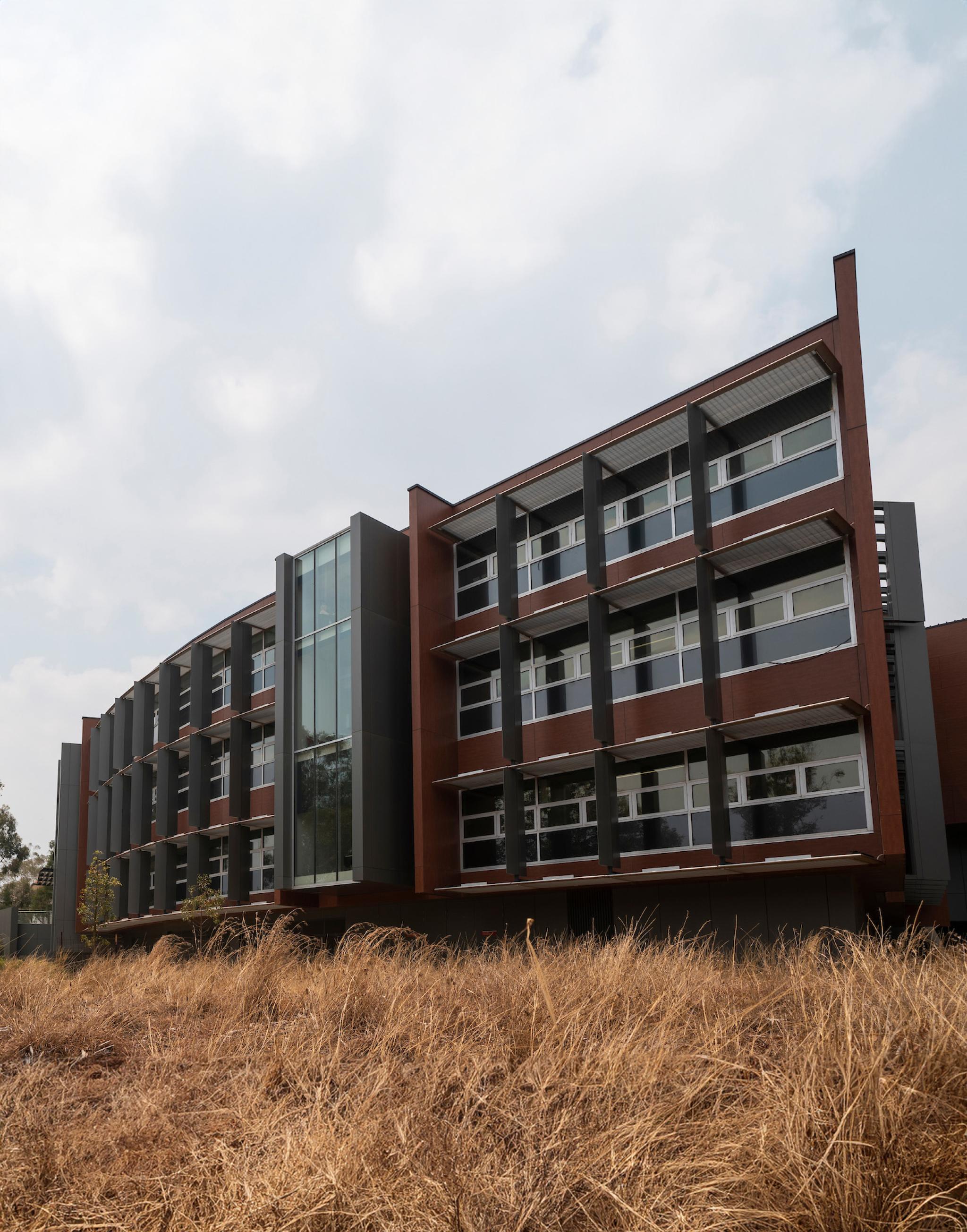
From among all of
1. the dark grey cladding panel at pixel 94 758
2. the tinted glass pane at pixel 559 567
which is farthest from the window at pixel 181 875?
the tinted glass pane at pixel 559 567

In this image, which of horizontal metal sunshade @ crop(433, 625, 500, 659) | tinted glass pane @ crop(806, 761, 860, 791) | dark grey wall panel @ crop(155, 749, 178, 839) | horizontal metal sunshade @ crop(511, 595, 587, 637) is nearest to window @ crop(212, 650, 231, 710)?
dark grey wall panel @ crop(155, 749, 178, 839)

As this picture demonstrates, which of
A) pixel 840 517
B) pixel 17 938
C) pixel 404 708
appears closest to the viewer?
pixel 840 517

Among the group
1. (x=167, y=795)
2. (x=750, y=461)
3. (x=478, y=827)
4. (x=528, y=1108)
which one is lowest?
(x=528, y=1108)

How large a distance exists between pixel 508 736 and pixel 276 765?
7.82m

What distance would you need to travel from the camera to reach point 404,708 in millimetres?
26750

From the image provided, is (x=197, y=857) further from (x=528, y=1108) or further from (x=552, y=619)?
(x=528, y=1108)

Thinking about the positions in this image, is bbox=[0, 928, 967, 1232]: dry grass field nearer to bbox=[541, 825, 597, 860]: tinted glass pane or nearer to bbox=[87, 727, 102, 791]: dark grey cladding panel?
bbox=[541, 825, 597, 860]: tinted glass pane

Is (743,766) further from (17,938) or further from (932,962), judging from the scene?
→ (17,938)

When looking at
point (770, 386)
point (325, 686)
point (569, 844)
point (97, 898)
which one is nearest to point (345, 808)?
point (325, 686)

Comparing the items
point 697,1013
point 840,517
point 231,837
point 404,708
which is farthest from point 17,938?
point 697,1013

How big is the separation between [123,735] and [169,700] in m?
6.19

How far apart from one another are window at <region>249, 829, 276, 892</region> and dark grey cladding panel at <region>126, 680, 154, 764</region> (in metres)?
10.6

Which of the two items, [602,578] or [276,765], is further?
[276,765]

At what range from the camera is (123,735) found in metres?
44.5
